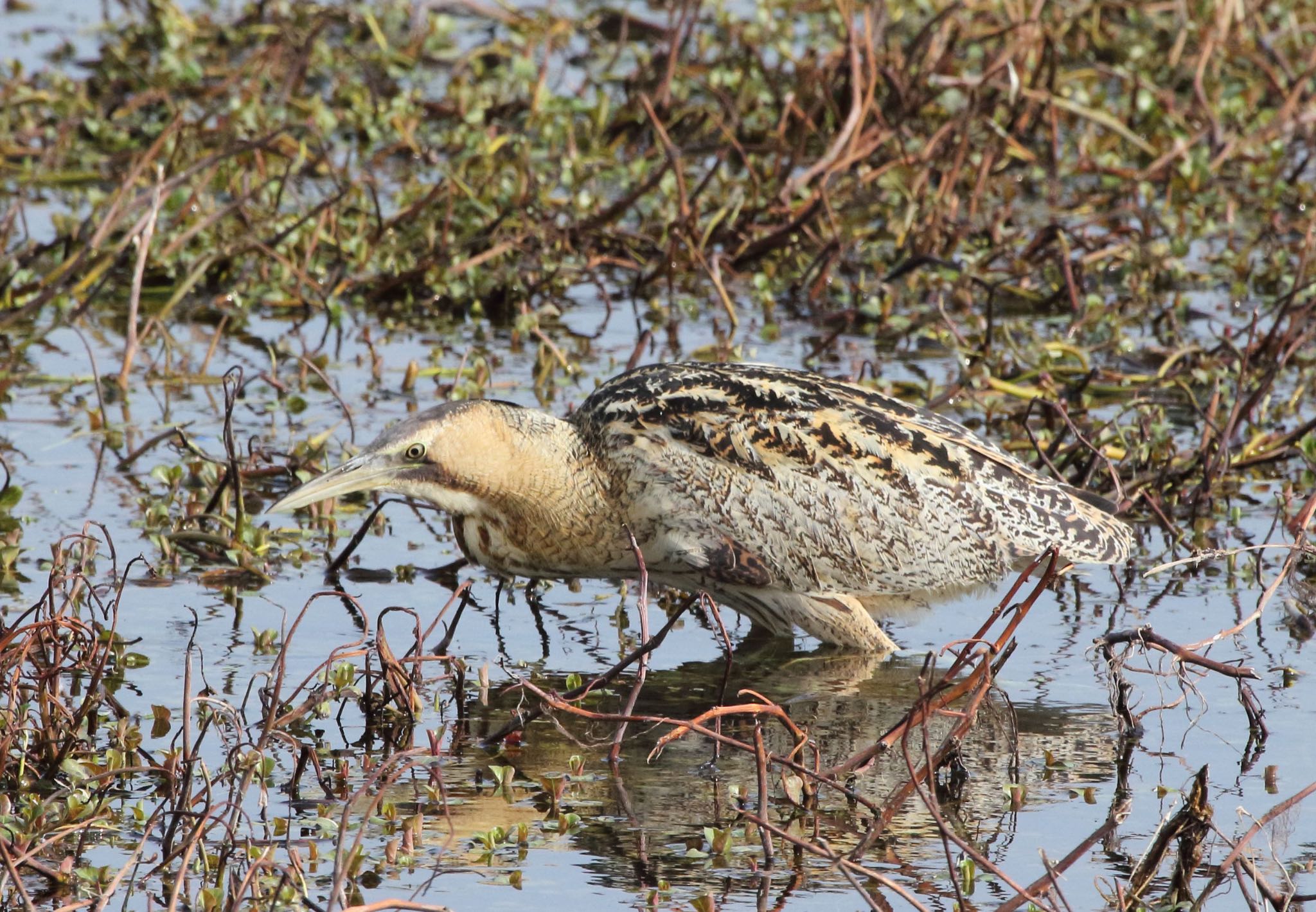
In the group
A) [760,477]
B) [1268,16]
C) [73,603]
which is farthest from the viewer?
[1268,16]

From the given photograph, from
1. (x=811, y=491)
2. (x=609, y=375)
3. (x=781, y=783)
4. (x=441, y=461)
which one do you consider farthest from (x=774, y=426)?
(x=609, y=375)

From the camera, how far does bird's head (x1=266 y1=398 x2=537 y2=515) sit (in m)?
5.55

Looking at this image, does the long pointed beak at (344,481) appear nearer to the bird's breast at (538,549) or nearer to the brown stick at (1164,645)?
the bird's breast at (538,549)

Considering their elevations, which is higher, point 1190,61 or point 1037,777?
point 1190,61

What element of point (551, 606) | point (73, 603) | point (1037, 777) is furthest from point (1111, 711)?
point (73, 603)

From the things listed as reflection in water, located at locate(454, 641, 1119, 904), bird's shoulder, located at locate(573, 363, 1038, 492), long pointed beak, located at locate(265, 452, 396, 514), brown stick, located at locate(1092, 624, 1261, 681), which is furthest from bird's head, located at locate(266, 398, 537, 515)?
brown stick, located at locate(1092, 624, 1261, 681)

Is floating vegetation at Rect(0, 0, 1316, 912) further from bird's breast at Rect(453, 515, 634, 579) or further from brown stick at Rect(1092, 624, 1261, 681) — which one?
bird's breast at Rect(453, 515, 634, 579)

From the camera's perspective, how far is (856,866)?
3.81 m

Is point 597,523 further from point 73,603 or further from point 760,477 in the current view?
point 73,603

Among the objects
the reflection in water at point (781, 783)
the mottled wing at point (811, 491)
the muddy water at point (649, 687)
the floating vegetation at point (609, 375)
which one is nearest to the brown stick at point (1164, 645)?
the floating vegetation at point (609, 375)

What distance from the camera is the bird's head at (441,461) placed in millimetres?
5551

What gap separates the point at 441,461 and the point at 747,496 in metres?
0.86

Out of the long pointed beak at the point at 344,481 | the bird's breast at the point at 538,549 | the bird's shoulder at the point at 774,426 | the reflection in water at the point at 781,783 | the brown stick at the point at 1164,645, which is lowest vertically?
the reflection in water at the point at 781,783

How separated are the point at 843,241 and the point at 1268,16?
4.47 metres
